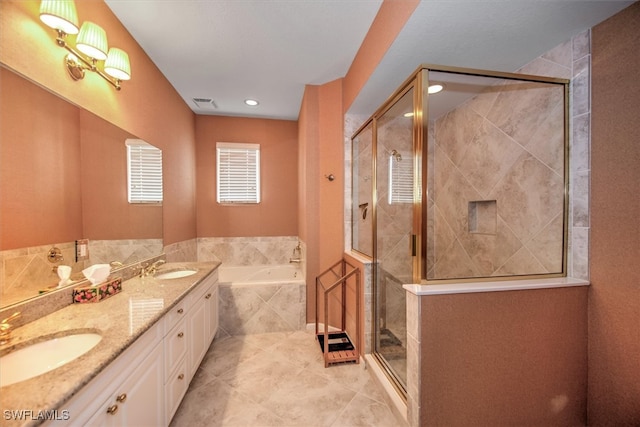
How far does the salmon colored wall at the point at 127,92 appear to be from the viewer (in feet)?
3.68

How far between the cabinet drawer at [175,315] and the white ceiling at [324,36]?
6.22ft

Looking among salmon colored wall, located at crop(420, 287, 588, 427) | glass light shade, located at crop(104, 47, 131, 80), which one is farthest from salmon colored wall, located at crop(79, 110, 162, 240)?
salmon colored wall, located at crop(420, 287, 588, 427)

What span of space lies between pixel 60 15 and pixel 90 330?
1565mm

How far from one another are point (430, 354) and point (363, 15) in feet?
7.33

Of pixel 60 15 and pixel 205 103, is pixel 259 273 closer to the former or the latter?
pixel 205 103

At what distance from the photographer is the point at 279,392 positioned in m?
1.82

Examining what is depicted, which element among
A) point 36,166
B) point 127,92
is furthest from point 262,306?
point 127,92

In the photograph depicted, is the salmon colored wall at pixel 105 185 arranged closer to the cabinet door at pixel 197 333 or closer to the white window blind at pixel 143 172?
the white window blind at pixel 143 172

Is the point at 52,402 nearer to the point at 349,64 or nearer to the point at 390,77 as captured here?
the point at 390,77

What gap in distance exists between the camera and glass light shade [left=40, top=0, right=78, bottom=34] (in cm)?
118

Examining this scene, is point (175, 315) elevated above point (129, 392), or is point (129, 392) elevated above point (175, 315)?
point (175, 315)

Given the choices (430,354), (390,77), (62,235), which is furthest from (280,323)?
(390,77)

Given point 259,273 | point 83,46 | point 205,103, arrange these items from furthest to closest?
point 259,273 < point 205,103 < point 83,46

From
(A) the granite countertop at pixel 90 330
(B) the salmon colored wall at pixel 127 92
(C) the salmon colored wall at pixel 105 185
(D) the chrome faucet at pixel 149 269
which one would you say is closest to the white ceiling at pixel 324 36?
(B) the salmon colored wall at pixel 127 92
